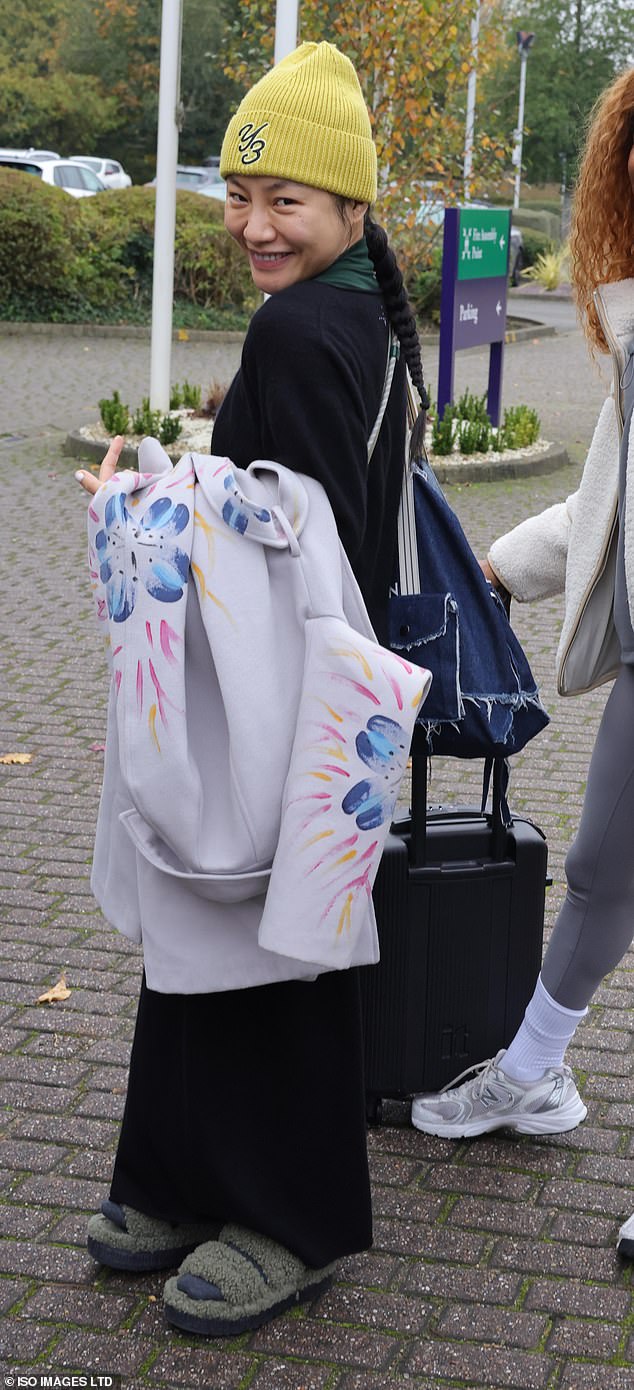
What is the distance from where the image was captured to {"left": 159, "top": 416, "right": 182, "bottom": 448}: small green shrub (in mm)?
11498

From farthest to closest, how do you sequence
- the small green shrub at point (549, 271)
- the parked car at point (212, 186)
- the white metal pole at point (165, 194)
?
the parked car at point (212, 186) → the small green shrub at point (549, 271) → the white metal pole at point (165, 194)

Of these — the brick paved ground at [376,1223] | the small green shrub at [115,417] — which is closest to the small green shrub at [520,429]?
the small green shrub at [115,417]

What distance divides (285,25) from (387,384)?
870 centimetres

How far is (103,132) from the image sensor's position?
177 ft

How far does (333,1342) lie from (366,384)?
1.54 metres

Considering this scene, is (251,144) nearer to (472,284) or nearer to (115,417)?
(115,417)

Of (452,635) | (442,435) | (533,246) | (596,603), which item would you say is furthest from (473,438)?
(533,246)

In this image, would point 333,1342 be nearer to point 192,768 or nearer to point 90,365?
point 192,768

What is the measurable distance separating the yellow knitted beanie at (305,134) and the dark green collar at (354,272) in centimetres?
8

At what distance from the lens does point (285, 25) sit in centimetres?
1046

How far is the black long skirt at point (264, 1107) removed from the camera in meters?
2.69

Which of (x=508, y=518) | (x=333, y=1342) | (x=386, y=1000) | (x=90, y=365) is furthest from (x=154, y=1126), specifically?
(x=90, y=365)

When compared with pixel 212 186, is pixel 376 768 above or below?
below

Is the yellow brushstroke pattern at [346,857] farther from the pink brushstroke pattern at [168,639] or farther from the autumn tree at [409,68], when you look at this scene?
the autumn tree at [409,68]
